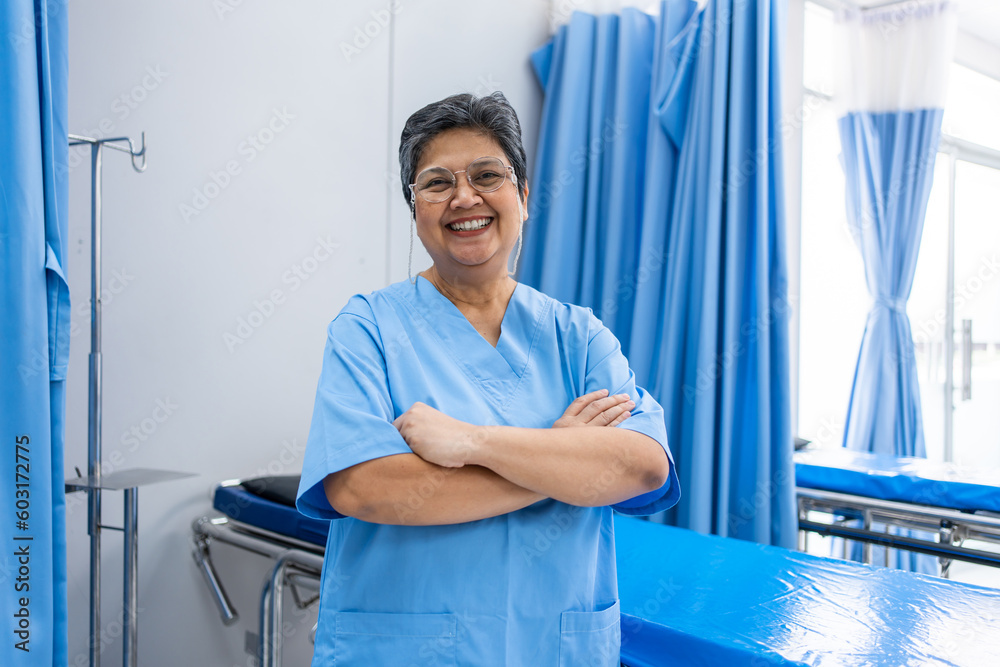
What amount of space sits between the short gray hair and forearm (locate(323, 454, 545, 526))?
43 centimetres

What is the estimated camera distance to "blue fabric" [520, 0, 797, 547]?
212 centimetres

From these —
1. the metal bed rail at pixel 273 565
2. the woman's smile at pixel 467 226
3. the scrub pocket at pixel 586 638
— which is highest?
the woman's smile at pixel 467 226

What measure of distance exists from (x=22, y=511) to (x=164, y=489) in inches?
26.3

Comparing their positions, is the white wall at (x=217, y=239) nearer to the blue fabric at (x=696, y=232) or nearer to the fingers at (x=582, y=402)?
the blue fabric at (x=696, y=232)

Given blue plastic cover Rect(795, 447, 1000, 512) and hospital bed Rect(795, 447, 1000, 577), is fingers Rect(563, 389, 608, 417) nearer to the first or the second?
hospital bed Rect(795, 447, 1000, 577)

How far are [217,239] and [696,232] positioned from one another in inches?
55.9

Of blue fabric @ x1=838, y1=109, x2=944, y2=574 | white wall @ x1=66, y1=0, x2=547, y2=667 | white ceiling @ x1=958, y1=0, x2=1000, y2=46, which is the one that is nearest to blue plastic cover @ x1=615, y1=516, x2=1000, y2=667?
white wall @ x1=66, y1=0, x2=547, y2=667

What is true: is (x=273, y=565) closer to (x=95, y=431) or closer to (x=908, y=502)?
(x=95, y=431)

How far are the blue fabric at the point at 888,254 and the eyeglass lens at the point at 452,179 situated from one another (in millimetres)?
2890

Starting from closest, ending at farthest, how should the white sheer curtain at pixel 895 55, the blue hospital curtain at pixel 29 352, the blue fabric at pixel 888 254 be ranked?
the blue hospital curtain at pixel 29 352, the blue fabric at pixel 888 254, the white sheer curtain at pixel 895 55

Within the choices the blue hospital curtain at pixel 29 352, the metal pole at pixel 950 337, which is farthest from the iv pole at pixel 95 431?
the metal pole at pixel 950 337

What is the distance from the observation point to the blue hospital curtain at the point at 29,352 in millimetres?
1189

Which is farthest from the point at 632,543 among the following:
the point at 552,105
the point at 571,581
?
the point at 552,105

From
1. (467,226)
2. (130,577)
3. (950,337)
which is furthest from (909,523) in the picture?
(950,337)
